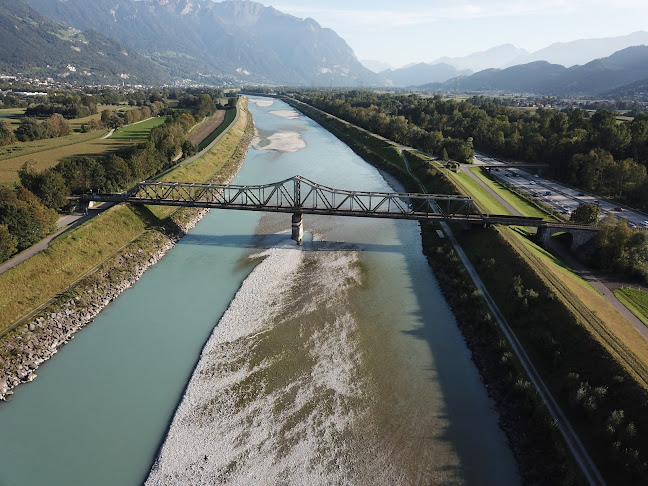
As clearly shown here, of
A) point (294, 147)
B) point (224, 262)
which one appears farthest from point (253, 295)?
point (294, 147)

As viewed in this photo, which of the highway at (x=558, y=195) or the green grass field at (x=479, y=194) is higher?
the green grass field at (x=479, y=194)

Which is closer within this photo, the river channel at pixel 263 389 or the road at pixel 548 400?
the road at pixel 548 400

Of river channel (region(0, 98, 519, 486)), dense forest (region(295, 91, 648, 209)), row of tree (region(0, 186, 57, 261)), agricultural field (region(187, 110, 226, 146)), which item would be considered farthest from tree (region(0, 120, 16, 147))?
dense forest (region(295, 91, 648, 209))

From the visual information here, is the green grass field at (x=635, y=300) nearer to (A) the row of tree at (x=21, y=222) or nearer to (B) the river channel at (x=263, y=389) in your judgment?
(B) the river channel at (x=263, y=389)

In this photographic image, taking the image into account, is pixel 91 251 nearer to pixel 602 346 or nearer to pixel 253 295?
pixel 253 295

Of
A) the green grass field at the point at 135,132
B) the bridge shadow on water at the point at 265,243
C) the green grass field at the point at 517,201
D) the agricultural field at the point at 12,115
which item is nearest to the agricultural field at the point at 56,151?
the green grass field at the point at 135,132

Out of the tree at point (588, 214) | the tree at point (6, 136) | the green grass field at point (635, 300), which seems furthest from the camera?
the tree at point (6, 136)

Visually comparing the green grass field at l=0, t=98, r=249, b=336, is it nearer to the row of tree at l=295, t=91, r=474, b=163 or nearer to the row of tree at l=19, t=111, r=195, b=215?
the row of tree at l=19, t=111, r=195, b=215
